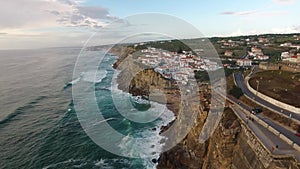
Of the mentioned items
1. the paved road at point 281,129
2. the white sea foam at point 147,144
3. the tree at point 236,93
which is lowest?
the white sea foam at point 147,144

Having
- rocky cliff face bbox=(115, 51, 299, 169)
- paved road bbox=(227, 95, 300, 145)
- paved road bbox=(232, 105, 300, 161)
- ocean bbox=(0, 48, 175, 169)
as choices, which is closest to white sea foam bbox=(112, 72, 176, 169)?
ocean bbox=(0, 48, 175, 169)

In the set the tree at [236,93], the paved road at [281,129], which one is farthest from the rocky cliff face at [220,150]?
the tree at [236,93]

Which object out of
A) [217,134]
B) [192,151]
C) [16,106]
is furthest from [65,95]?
[217,134]

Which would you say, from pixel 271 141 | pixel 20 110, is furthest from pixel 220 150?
pixel 20 110

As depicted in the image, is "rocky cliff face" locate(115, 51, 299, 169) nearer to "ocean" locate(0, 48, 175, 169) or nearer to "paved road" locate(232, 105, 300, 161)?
"paved road" locate(232, 105, 300, 161)

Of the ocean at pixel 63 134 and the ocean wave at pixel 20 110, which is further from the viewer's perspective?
the ocean wave at pixel 20 110

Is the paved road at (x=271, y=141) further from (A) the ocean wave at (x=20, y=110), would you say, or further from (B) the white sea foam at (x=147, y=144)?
(A) the ocean wave at (x=20, y=110)

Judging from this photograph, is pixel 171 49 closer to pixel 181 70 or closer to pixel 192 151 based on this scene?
pixel 181 70

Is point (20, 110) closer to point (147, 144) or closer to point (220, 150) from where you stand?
point (147, 144)
